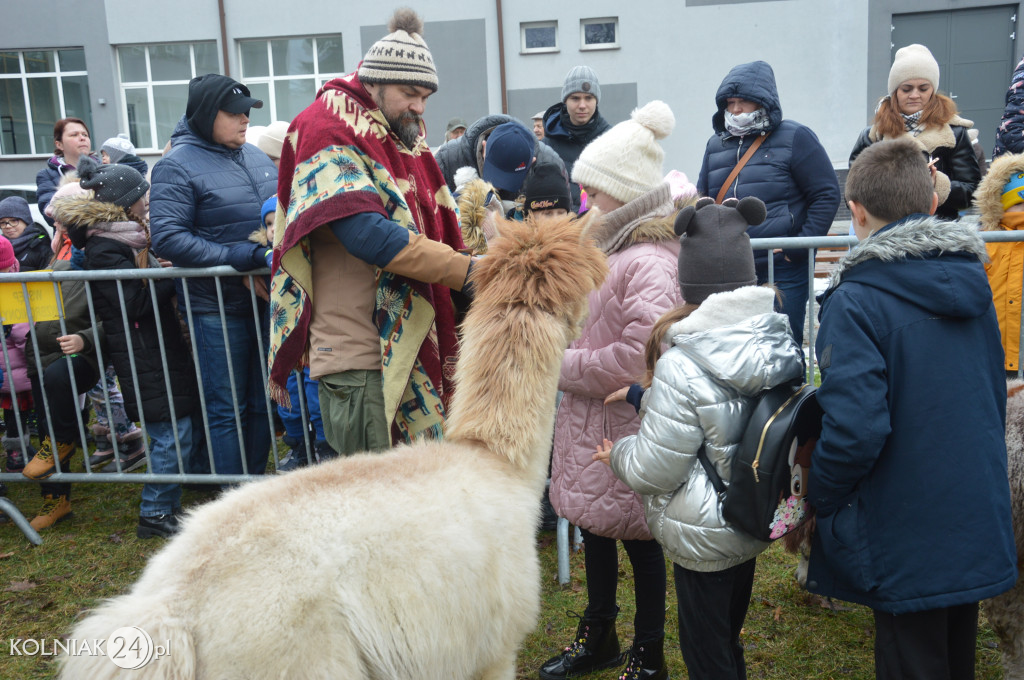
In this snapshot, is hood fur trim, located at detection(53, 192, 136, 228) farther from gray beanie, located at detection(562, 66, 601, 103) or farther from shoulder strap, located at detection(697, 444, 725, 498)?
shoulder strap, located at detection(697, 444, 725, 498)

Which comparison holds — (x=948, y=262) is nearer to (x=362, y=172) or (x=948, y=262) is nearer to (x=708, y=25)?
(x=362, y=172)

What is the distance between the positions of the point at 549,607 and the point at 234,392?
226 cm

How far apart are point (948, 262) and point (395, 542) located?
67.0 inches

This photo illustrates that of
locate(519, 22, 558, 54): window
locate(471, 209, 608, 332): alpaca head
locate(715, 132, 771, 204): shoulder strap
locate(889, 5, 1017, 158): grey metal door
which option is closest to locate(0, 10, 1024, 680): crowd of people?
locate(471, 209, 608, 332): alpaca head

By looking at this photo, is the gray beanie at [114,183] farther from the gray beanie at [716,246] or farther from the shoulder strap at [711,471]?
the shoulder strap at [711,471]

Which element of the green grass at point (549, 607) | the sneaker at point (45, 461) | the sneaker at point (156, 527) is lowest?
the green grass at point (549, 607)

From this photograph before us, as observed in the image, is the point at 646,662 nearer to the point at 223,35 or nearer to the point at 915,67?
the point at 915,67

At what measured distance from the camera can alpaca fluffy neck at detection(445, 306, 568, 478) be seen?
219 cm

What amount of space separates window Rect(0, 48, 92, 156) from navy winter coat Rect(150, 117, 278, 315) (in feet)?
52.5

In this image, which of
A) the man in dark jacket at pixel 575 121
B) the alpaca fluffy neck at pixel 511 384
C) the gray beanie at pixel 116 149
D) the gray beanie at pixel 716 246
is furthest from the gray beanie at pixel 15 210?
the gray beanie at pixel 716 246

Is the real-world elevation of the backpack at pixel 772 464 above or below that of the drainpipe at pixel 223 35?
below

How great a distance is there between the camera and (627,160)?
2961 millimetres

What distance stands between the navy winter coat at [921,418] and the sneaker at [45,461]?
4.68m

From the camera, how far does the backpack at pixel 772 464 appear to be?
2131 mm
